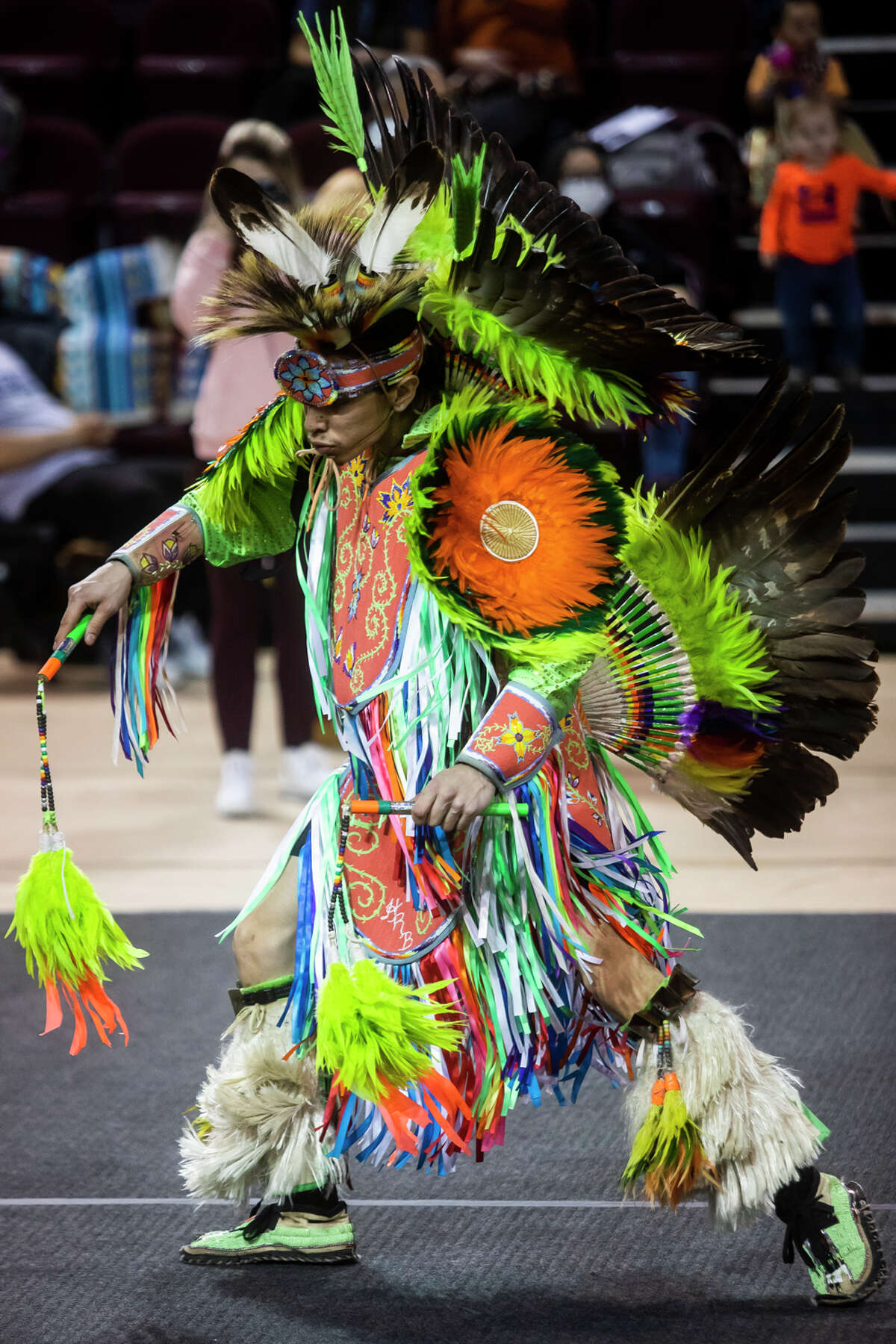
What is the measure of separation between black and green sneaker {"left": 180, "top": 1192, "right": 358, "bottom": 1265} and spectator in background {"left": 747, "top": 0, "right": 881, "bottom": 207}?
503 centimetres

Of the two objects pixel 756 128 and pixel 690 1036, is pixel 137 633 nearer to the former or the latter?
pixel 690 1036

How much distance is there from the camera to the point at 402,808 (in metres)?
1.73

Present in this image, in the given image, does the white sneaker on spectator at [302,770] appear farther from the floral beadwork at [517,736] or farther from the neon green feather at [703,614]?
the floral beadwork at [517,736]

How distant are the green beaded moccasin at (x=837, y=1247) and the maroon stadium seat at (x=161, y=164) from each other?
559 cm

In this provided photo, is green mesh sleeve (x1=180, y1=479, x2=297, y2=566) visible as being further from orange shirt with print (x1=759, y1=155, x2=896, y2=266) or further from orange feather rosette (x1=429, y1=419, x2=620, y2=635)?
orange shirt with print (x1=759, y1=155, x2=896, y2=266)

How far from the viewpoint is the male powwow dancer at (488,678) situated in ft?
5.73

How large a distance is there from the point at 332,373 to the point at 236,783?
2.37 m

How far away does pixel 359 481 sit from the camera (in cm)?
188

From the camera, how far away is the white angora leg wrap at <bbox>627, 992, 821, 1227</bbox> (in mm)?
1791

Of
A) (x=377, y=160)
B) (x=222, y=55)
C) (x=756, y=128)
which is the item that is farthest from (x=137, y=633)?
(x=222, y=55)

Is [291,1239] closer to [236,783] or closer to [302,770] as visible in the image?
[236,783]

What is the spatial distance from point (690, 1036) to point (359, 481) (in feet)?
2.27

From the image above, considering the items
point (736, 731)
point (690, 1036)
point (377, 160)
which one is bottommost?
point (690, 1036)

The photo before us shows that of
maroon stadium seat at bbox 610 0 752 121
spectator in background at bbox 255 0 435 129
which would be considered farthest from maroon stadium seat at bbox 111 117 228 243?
maroon stadium seat at bbox 610 0 752 121
